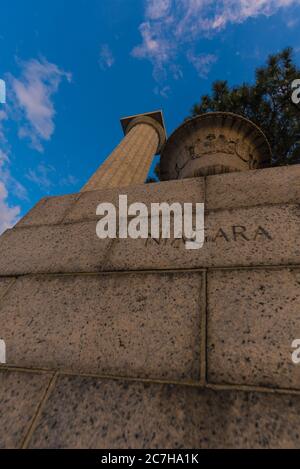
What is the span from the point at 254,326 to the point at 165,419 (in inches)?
32.4

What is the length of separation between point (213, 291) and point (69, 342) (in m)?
1.22

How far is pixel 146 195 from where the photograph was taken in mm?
3309

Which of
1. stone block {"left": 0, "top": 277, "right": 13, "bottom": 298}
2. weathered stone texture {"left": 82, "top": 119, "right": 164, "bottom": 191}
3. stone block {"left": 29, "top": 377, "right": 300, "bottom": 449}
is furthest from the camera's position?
weathered stone texture {"left": 82, "top": 119, "right": 164, "bottom": 191}

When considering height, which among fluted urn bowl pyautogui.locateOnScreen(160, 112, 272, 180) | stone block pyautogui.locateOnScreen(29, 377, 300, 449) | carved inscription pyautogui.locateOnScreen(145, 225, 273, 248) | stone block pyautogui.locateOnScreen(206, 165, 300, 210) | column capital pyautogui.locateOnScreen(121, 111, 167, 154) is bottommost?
stone block pyautogui.locateOnScreen(29, 377, 300, 449)

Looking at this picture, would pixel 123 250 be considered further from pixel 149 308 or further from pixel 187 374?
pixel 187 374

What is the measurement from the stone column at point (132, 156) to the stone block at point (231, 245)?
3679 millimetres

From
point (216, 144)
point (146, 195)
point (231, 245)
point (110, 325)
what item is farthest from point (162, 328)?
point (216, 144)

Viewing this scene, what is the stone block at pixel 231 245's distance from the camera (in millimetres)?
2236

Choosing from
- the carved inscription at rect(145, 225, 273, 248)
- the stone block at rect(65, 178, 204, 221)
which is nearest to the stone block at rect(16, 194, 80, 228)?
the stone block at rect(65, 178, 204, 221)

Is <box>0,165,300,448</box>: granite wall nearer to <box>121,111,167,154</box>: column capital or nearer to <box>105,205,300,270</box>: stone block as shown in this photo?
<box>105,205,300,270</box>: stone block

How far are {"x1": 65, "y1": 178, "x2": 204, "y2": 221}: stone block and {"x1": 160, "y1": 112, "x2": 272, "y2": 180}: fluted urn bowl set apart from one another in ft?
6.88

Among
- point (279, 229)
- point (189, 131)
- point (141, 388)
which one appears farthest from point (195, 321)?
point (189, 131)

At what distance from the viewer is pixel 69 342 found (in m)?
2.06

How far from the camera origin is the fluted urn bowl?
5457mm
